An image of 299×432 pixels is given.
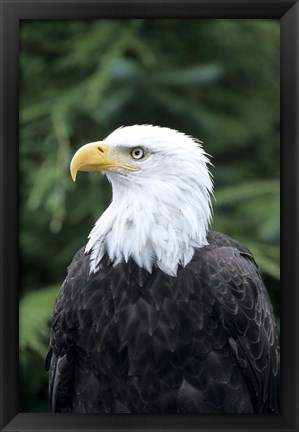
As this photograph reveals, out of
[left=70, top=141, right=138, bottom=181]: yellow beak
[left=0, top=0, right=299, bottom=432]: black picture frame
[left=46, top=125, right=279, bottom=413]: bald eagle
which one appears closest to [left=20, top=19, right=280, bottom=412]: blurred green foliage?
[left=0, top=0, right=299, bottom=432]: black picture frame

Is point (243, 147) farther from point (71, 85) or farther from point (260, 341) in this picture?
point (260, 341)

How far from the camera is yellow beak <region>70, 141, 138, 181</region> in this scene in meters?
3.04

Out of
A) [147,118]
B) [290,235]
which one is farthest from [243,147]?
[290,235]

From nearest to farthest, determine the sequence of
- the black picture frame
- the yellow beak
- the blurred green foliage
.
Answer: the yellow beak → the black picture frame → the blurred green foliage

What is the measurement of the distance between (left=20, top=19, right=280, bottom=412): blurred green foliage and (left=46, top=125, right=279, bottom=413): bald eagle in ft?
1.53

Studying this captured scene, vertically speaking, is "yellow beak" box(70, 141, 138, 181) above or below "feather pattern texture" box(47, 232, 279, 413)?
above

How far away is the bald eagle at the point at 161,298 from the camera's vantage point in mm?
3119

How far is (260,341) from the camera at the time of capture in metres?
3.24

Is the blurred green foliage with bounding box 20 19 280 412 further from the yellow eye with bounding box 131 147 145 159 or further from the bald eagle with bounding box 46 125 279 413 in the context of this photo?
the yellow eye with bounding box 131 147 145 159

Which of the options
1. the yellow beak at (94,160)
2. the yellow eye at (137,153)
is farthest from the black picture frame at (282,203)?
the yellow eye at (137,153)

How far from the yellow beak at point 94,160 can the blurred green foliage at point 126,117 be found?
0.62m

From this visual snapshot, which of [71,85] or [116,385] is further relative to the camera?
[71,85]

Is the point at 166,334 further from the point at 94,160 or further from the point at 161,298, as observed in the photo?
the point at 94,160

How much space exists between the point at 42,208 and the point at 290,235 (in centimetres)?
136
